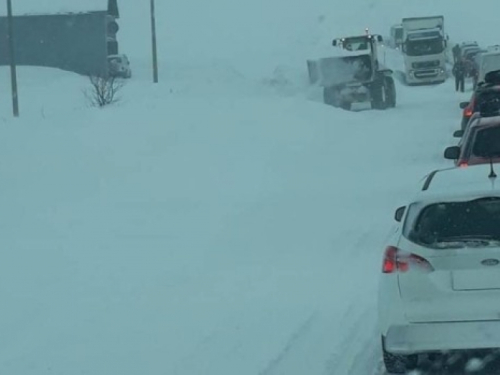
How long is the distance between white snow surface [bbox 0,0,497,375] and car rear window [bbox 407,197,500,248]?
1.26 meters

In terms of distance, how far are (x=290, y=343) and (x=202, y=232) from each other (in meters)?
6.14

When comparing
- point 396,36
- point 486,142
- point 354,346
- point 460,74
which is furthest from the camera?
point 396,36

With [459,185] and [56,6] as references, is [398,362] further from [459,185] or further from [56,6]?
[56,6]

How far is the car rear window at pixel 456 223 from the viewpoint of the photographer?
7703mm

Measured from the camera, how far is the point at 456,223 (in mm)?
7789

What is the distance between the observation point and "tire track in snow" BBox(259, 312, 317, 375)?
8.50 metres

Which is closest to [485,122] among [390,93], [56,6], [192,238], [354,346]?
[192,238]

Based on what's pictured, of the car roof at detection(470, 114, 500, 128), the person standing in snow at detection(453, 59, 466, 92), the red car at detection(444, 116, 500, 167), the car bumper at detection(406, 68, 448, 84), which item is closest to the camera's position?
the red car at detection(444, 116, 500, 167)

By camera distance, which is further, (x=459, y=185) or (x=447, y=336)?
(x=459, y=185)

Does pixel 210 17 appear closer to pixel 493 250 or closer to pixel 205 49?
pixel 205 49

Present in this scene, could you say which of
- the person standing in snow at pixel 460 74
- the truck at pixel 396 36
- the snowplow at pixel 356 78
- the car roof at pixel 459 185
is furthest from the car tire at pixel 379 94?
the car roof at pixel 459 185

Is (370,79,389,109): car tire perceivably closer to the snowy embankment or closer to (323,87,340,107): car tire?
(323,87,340,107): car tire

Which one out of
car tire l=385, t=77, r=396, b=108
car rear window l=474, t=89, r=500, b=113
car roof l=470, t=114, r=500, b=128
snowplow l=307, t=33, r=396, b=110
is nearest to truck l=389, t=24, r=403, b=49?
snowplow l=307, t=33, r=396, b=110

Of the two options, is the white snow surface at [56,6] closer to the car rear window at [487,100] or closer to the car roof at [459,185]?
the car rear window at [487,100]
